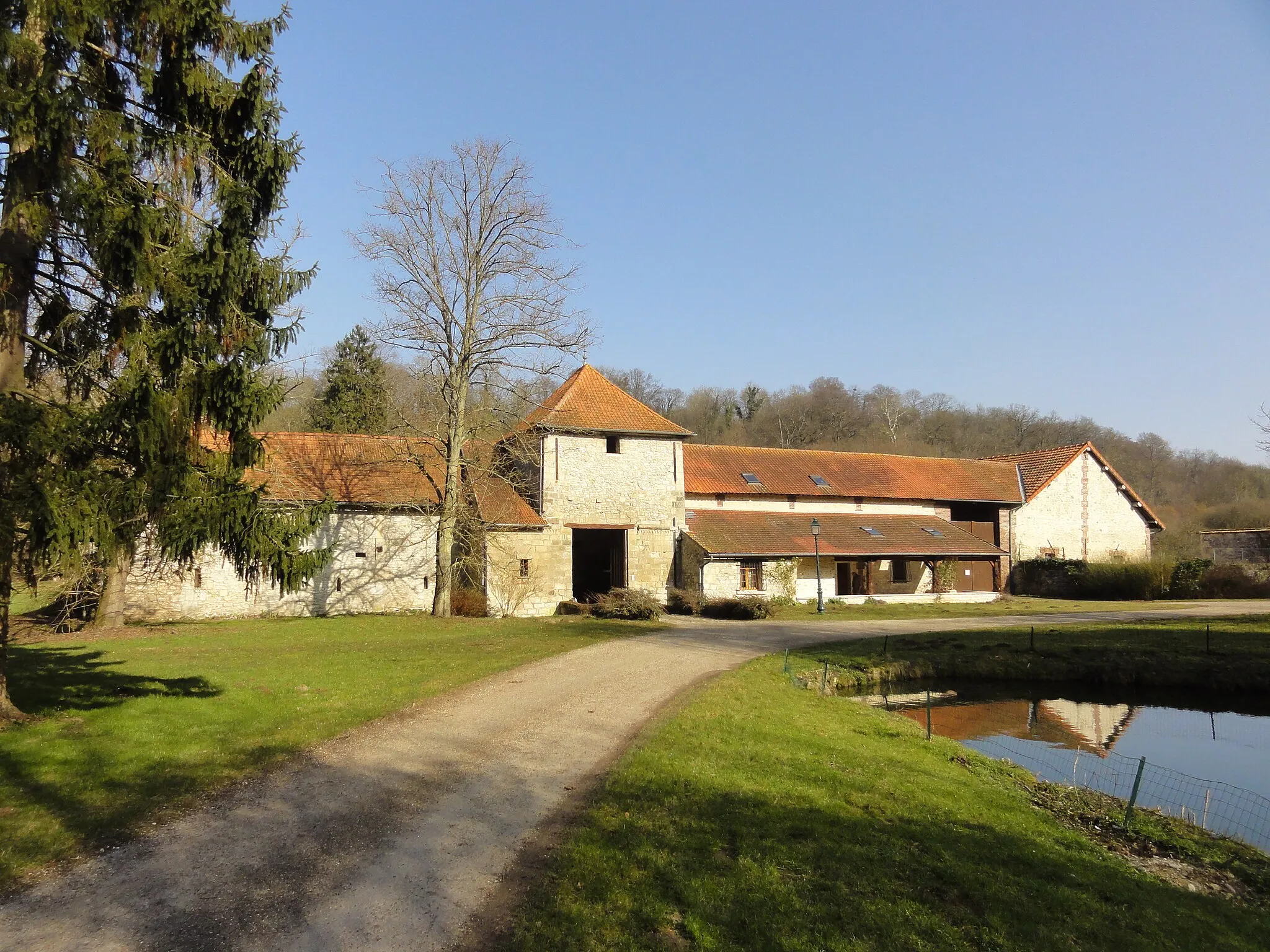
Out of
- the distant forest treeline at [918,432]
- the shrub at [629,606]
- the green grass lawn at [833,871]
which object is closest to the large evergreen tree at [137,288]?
the green grass lawn at [833,871]

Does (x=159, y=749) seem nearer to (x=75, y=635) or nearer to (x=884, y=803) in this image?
(x=884, y=803)

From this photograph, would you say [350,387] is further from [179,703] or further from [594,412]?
[179,703]

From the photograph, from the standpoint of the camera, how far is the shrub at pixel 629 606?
73.3ft

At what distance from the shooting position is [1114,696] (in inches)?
601

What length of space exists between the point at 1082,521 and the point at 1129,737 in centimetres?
2631

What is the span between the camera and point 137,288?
8219 mm

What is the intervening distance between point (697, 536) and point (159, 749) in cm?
1970

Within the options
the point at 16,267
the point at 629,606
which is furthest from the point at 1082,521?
the point at 16,267

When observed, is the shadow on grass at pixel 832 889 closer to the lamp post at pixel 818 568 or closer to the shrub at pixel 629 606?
the shrub at pixel 629 606

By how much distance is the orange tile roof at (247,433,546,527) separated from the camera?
22578 millimetres

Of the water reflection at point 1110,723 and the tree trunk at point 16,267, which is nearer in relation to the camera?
the tree trunk at point 16,267

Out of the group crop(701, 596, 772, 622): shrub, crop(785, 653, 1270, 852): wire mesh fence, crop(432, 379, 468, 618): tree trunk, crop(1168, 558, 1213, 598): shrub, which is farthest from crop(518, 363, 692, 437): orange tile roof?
crop(1168, 558, 1213, 598): shrub

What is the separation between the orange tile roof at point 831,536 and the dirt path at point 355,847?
54.5 feet

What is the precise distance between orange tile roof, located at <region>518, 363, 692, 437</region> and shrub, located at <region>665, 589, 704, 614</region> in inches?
205
